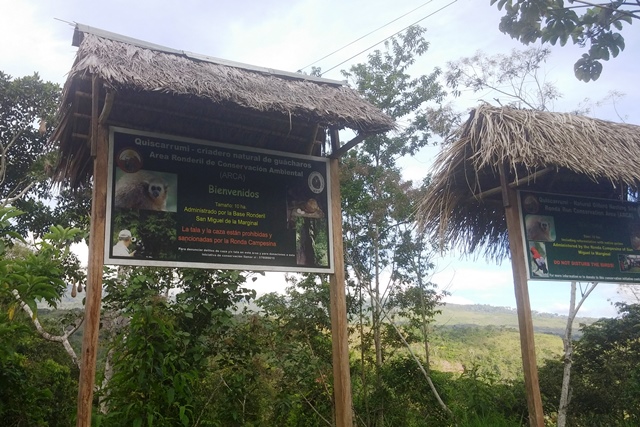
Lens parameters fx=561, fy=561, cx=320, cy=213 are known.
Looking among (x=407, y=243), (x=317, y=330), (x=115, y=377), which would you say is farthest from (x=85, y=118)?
(x=407, y=243)

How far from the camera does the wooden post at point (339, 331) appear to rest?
448 cm

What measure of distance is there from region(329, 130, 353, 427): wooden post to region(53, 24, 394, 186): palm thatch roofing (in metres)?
0.61

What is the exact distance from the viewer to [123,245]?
3.90 metres

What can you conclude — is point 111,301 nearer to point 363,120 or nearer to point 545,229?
point 363,120

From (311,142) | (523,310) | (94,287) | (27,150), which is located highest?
(27,150)

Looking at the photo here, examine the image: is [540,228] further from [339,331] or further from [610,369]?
[610,369]

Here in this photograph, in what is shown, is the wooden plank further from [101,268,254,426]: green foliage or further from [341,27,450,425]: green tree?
[341,27,450,425]: green tree

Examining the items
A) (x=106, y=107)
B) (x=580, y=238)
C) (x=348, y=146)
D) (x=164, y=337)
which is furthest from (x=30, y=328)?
(x=580, y=238)

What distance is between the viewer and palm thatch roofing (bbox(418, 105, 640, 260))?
4.80 meters

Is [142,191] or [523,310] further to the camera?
[523,310]

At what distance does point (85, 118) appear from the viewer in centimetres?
436

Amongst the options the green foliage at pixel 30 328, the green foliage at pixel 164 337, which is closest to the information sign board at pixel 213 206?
the green foliage at pixel 30 328

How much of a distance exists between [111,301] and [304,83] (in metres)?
2.89

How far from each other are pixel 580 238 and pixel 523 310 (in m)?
1.32
